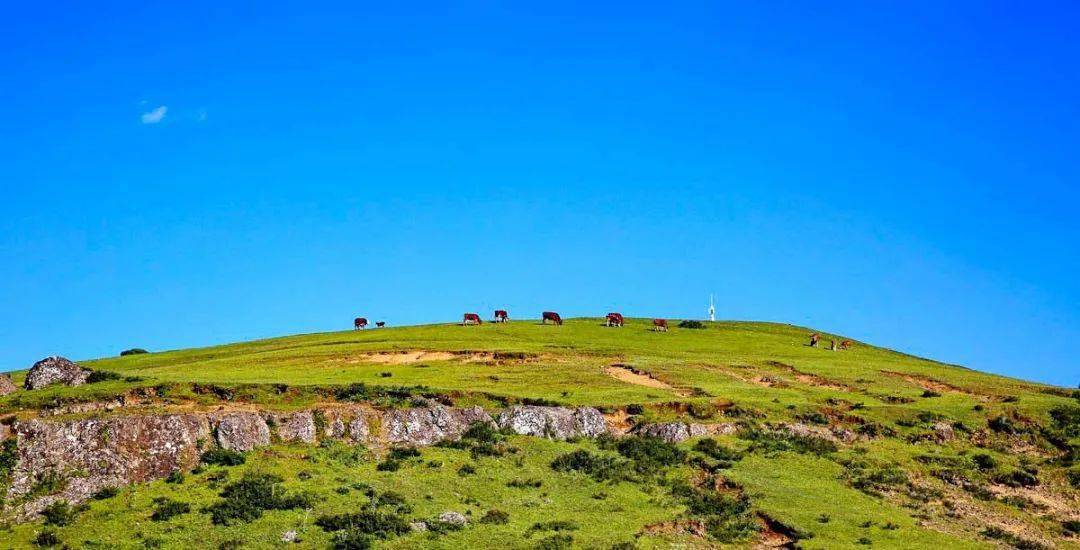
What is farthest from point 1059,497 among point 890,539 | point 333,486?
point 333,486

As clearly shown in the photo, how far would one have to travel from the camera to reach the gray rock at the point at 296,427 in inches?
1538

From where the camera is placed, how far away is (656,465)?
40.3 m

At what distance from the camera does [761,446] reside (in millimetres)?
43781

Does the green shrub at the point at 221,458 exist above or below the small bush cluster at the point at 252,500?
above

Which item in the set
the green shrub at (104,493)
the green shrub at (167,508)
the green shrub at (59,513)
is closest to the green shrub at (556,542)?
the green shrub at (167,508)

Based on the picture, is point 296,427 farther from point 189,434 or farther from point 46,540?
point 46,540

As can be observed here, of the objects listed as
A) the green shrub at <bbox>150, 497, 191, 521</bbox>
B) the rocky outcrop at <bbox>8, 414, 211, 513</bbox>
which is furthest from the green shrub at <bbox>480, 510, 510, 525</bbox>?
the rocky outcrop at <bbox>8, 414, 211, 513</bbox>

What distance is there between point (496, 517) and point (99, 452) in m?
16.3

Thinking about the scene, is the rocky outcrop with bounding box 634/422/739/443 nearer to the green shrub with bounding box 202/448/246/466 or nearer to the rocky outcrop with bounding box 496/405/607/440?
the rocky outcrop with bounding box 496/405/607/440

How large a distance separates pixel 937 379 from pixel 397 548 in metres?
53.0

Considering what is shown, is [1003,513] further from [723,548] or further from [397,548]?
[397,548]

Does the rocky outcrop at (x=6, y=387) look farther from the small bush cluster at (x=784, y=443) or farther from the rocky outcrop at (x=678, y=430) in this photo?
the small bush cluster at (x=784, y=443)

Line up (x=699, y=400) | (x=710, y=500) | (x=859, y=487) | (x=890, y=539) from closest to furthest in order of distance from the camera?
(x=890, y=539) → (x=710, y=500) → (x=859, y=487) → (x=699, y=400)

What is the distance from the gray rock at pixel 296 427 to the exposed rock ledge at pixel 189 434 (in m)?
0.05
